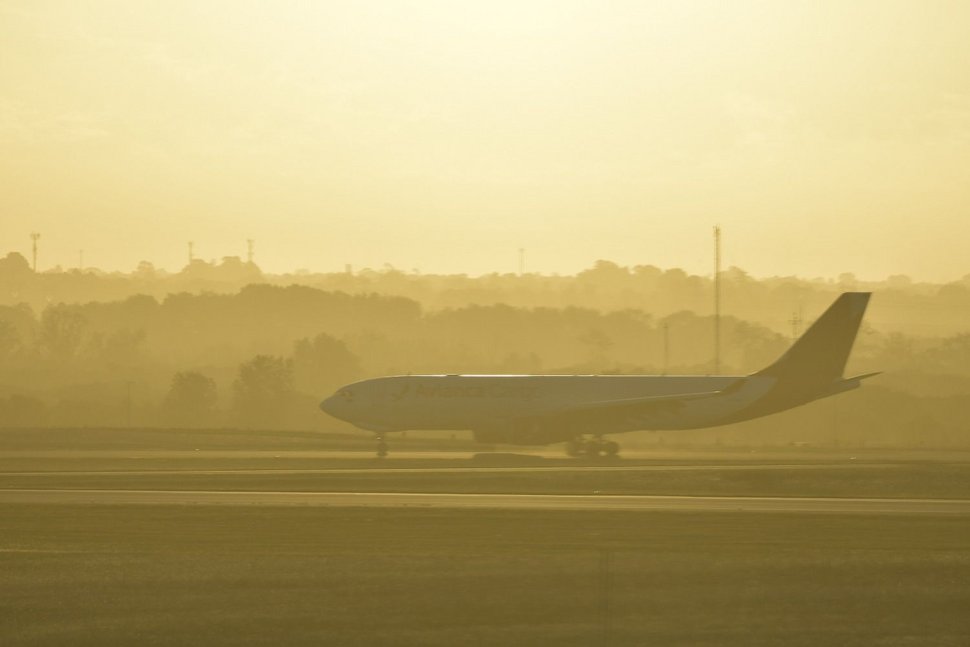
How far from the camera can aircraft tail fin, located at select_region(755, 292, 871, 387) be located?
6347 cm

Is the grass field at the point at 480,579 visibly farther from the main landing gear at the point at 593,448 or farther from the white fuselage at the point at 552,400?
the white fuselage at the point at 552,400

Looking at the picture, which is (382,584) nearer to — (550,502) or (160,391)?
(550,502)

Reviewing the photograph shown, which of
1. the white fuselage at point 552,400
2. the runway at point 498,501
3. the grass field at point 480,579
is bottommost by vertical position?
the grass field at point 480,579

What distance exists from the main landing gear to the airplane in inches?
2.1

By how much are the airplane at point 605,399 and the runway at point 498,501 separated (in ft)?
70.3

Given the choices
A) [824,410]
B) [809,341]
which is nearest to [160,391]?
[824,410]

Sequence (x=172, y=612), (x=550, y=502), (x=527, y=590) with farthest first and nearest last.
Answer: (x=550, y=502) → (x=527, y=590) → (x=172, y=612)

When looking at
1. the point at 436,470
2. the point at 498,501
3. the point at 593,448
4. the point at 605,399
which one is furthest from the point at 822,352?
the point at 498,501

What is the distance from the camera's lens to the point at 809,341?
63.5 meters

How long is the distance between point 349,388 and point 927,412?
60.4 metres

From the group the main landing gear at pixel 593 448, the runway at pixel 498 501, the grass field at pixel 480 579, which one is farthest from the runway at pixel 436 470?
the grass field at pixel 480 579

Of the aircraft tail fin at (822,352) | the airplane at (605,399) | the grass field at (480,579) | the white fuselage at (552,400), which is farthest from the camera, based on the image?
the white fuselage at (552,400)

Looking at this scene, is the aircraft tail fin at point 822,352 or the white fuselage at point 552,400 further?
the white fuselage at point 552,400

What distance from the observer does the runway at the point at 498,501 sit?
38125 millimetres
